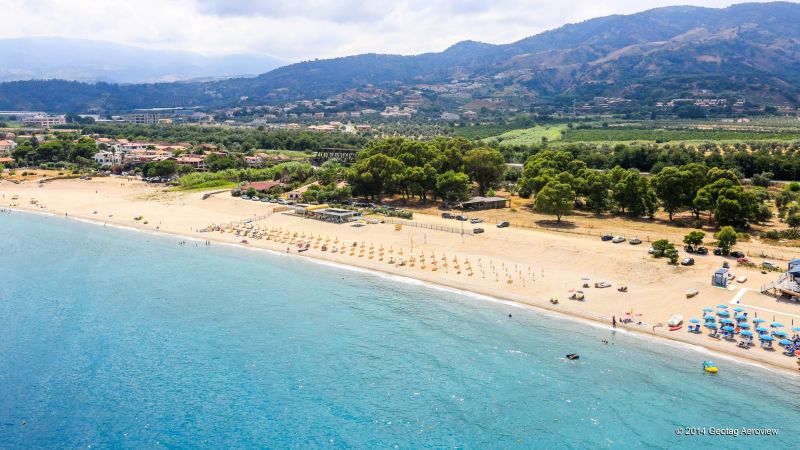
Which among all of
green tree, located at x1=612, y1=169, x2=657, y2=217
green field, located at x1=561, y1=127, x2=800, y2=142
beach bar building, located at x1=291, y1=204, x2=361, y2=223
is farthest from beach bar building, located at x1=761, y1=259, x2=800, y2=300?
green field, located at x1=561, y1=127, x2=800, y2=142

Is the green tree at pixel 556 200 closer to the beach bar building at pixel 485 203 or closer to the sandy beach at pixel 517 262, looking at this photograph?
the sandy beach at pixel 517 262

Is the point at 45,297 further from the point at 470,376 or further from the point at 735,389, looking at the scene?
the point at 735,389

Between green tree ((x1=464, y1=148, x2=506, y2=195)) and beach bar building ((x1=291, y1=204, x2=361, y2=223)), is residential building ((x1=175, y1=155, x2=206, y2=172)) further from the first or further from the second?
green tree ((x1=464, y1=148, x2=506, y2=195))

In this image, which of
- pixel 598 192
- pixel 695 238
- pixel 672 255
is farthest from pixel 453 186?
pixel 672 255

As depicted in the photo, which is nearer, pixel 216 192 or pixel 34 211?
pixel 34 211

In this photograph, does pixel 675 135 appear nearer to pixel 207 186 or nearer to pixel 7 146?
pixel 207 186

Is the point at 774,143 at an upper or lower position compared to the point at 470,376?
upper

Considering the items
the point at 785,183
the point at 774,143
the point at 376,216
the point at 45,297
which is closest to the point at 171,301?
the point at 45,297

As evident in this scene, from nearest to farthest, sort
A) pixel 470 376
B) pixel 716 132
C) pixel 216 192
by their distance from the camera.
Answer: pixel 470 376, pixel 216 192, pixel 716 132
